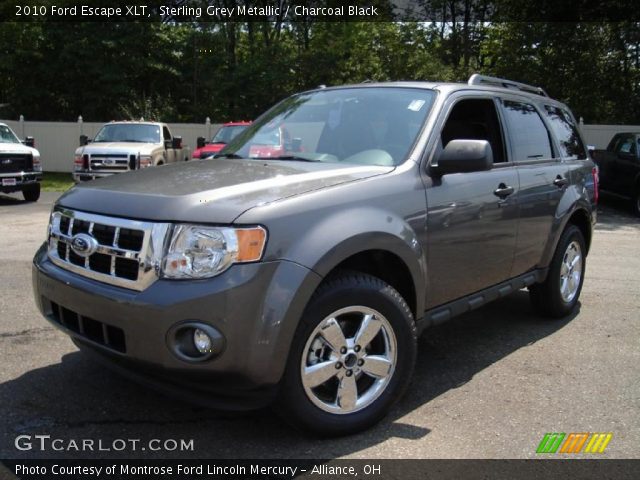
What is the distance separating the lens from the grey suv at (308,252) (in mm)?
2672

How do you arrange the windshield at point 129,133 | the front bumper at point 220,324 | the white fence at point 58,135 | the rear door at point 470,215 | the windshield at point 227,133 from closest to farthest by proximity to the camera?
the front bumper at point 220,324, the rear door at point 470,215, the windshield at point 227,133, the windshield at point 129,133, the white fence at point 58,135

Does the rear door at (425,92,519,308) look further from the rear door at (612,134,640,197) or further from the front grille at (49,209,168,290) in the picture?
the rear door at (612,134,640,197)

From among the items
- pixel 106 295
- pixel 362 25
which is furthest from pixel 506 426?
pixel 362 25

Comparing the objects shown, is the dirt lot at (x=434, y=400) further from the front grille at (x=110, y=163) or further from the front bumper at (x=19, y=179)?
the front grille at (x=110, y=163)

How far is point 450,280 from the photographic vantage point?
3760 mm

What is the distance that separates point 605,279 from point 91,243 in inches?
236

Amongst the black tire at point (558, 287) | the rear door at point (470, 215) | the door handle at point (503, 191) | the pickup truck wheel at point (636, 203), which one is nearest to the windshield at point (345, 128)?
the rear door at point (470, 215)

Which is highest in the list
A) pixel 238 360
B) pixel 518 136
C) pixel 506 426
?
pixel 518 136

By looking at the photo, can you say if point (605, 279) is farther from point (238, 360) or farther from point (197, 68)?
point (197, 68)

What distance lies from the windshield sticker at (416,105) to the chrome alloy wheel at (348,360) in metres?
1.46

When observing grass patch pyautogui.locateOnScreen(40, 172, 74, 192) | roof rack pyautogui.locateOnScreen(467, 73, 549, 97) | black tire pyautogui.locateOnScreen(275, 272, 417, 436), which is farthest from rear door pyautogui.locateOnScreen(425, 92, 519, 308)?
grass patch pyautogui.locateOnScreen(40, 172, 74, 192)

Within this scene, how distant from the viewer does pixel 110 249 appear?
2.88 metres

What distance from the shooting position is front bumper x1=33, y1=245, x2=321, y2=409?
8.60 feet

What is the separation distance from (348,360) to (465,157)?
4.37 feet
